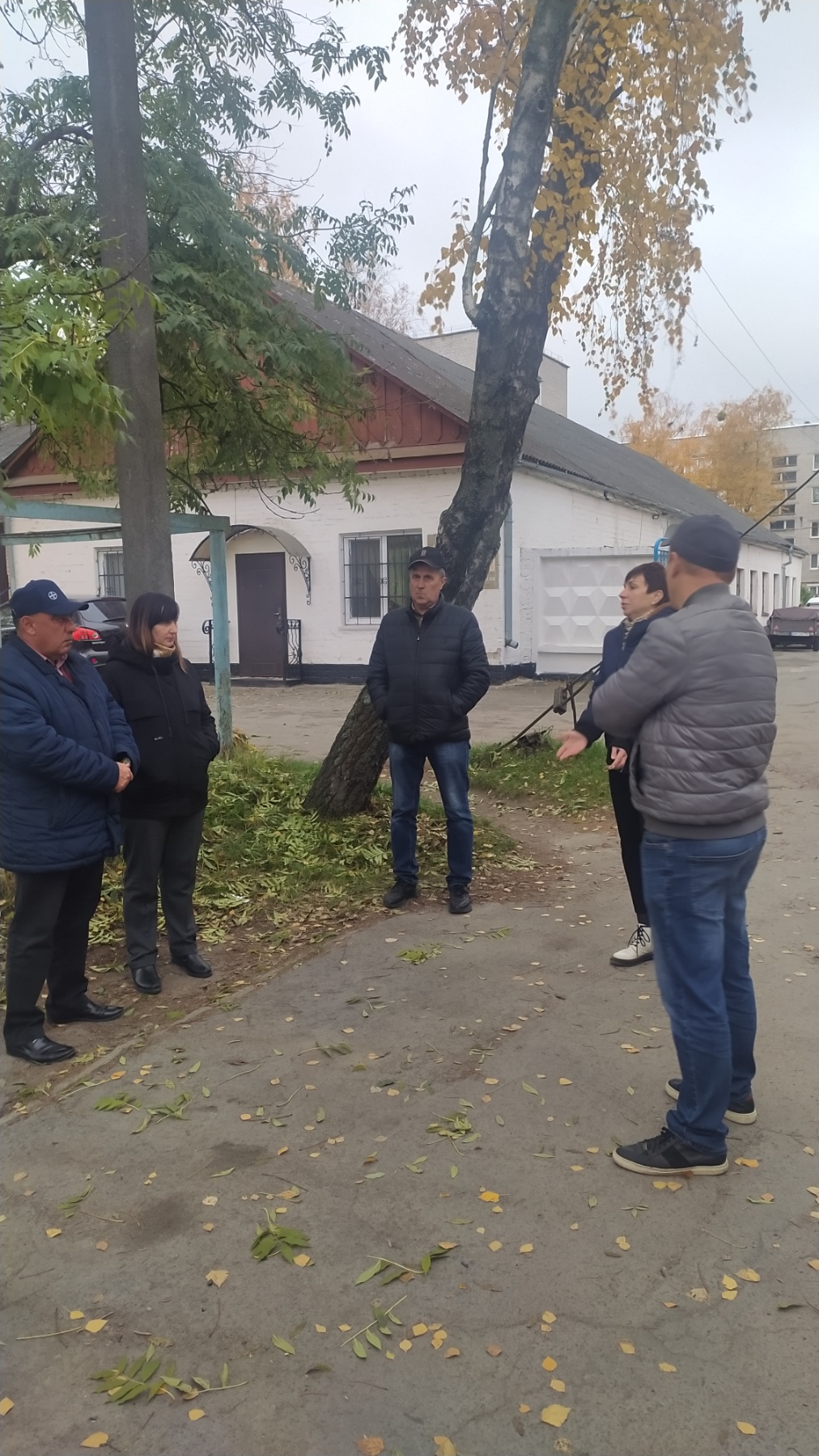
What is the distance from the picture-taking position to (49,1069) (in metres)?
3.87

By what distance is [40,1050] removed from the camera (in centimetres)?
391

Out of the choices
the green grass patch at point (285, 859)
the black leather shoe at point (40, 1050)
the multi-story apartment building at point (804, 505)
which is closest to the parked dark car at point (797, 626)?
the green grass patch at point (285, 859)

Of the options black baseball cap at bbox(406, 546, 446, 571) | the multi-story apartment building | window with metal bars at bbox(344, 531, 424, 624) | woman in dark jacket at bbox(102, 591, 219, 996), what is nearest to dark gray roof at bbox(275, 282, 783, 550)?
window with metal bars at bbox(344, 531, 424, 624)

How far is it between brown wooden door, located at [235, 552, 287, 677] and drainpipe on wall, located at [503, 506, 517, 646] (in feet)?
13.4

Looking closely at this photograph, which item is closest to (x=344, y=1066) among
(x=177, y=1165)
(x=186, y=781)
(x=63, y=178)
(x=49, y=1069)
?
(x=177, y=1165)

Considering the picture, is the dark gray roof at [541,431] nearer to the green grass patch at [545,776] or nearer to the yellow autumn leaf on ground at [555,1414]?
the green grass patch at [545,776]

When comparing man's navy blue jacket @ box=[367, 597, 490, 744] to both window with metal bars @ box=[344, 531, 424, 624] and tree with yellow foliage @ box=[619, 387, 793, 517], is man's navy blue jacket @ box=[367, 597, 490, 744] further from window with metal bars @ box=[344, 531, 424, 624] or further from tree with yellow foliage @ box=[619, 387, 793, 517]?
tree with yellow foliage @ box=[619, 387, 793, 517]

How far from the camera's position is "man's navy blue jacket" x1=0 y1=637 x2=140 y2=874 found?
12.4ft

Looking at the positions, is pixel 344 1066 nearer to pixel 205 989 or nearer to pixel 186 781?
pixel 205 989

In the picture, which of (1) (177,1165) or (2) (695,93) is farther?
(2) (695,93)

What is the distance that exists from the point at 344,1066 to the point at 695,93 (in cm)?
732

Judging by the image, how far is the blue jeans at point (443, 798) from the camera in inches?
222

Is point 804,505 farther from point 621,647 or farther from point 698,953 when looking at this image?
point 698,953

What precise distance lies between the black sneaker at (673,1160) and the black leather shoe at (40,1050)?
2.16 metres
